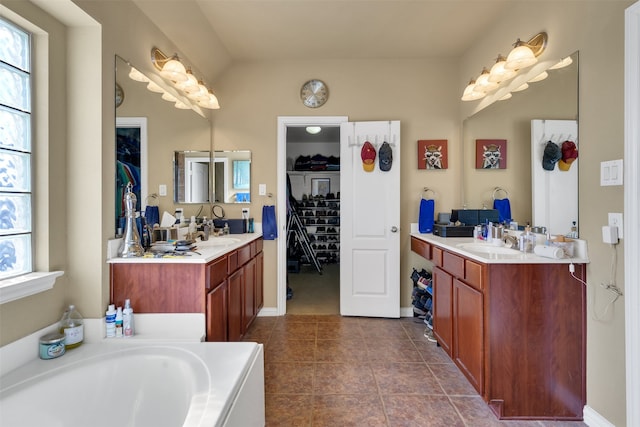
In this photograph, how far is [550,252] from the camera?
5.49 ft

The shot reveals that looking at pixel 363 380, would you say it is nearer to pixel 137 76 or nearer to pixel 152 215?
pixel 152 215

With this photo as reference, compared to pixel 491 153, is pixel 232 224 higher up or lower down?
lower down

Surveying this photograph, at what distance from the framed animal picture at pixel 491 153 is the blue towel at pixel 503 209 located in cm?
29

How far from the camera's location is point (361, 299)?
3.12m

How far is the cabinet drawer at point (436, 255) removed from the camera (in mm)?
2346

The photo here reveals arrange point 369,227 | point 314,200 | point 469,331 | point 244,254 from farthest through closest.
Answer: point 314,200
point 369,227
point 244,254
point 469,331

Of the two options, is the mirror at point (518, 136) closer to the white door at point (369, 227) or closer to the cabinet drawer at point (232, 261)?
the white door at point (369, 227)

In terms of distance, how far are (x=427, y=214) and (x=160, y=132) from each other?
251 cm

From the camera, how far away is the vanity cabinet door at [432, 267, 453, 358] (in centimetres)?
217

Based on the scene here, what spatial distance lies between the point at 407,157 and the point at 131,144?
2.49m

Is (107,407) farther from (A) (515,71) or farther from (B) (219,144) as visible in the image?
(A) (515,71)

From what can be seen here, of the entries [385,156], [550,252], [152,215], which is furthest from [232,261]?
[550,252]

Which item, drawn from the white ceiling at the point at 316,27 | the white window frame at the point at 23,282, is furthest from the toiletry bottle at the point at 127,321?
the white ceiling at the point at 316,27

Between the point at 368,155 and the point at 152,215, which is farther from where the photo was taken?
the point at 368,155
